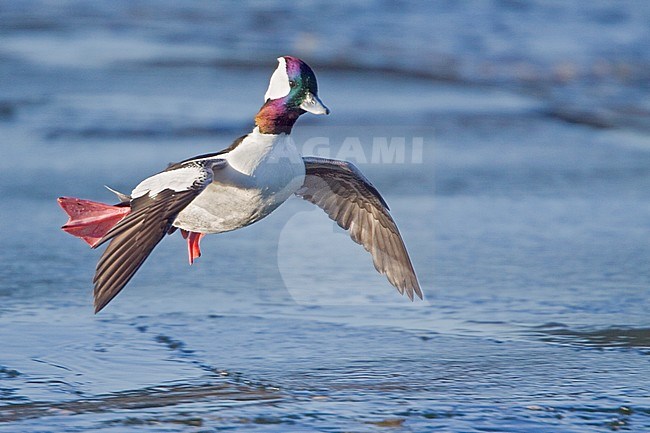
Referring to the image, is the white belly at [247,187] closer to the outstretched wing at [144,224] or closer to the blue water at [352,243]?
the outstretched wing at [144,224]

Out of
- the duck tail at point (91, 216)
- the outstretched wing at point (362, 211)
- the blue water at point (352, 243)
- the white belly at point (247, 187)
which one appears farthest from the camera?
the outstretched wing at point (362, 211)

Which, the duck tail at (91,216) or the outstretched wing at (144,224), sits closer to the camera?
the outstretched wing at (144,224)

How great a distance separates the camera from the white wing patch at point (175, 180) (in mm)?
4773

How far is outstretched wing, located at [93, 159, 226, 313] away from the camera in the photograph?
4426 mm

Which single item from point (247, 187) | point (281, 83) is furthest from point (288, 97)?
point (247, 187)

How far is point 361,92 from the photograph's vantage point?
33.7 ft

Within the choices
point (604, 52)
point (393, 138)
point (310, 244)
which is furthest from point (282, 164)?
point (604, 52)

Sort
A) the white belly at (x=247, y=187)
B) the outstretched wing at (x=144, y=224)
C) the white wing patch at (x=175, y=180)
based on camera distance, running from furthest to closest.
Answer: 1. the white belly at (x=247, y=187)
2. the white wing patch at (x=175, y=180)
3. the outstretched wing at (x=144, y=224)

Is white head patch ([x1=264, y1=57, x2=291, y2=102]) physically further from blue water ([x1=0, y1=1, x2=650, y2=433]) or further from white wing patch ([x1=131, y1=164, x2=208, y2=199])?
blue water ([x1=0, y1=1, x2=650, y2=433])

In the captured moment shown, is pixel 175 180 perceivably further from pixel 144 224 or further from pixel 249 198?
pixel 249 198

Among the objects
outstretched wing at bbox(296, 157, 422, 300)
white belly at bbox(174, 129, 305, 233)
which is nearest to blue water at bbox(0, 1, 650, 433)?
outstretched wing at bbox(296, 157, 422, 300)

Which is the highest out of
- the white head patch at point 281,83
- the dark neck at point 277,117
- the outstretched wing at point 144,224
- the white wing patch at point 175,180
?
the white head patch at point 281,83

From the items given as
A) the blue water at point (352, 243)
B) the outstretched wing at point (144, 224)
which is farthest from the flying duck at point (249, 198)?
the blue water at point (352, 243)

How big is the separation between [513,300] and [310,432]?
190cm
